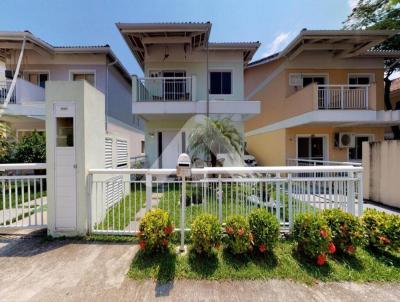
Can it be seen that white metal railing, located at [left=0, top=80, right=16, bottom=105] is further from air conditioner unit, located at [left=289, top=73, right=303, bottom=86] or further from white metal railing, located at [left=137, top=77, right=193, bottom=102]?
air conditioner unit, located at [left=289, top=73, right=303, bottom=86]

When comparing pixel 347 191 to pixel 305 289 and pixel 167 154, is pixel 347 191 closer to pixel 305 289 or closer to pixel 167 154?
pixel 305 289

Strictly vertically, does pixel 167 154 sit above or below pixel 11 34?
below

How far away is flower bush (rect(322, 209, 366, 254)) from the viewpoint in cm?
366

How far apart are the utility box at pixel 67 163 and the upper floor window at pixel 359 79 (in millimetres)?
14270

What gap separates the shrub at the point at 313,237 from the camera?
138 inches

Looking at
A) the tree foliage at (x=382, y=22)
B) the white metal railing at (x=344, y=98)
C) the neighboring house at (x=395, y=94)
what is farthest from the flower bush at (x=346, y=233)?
the neighboring house at (x=395, y=94)

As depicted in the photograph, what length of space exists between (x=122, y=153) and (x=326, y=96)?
32.4ft

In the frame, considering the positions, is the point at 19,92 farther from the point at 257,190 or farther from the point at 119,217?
→ the point at 257,190

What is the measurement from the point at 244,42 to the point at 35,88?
11.3 meters

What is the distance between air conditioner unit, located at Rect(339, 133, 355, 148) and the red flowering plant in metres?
10.1

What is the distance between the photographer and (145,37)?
35.7 ft

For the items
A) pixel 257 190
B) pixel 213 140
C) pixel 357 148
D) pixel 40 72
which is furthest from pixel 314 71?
pixel 40 72

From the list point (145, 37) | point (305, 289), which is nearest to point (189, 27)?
point (145, 37)

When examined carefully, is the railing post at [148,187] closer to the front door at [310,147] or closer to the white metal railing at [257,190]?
the white metal railing at [257,190]
